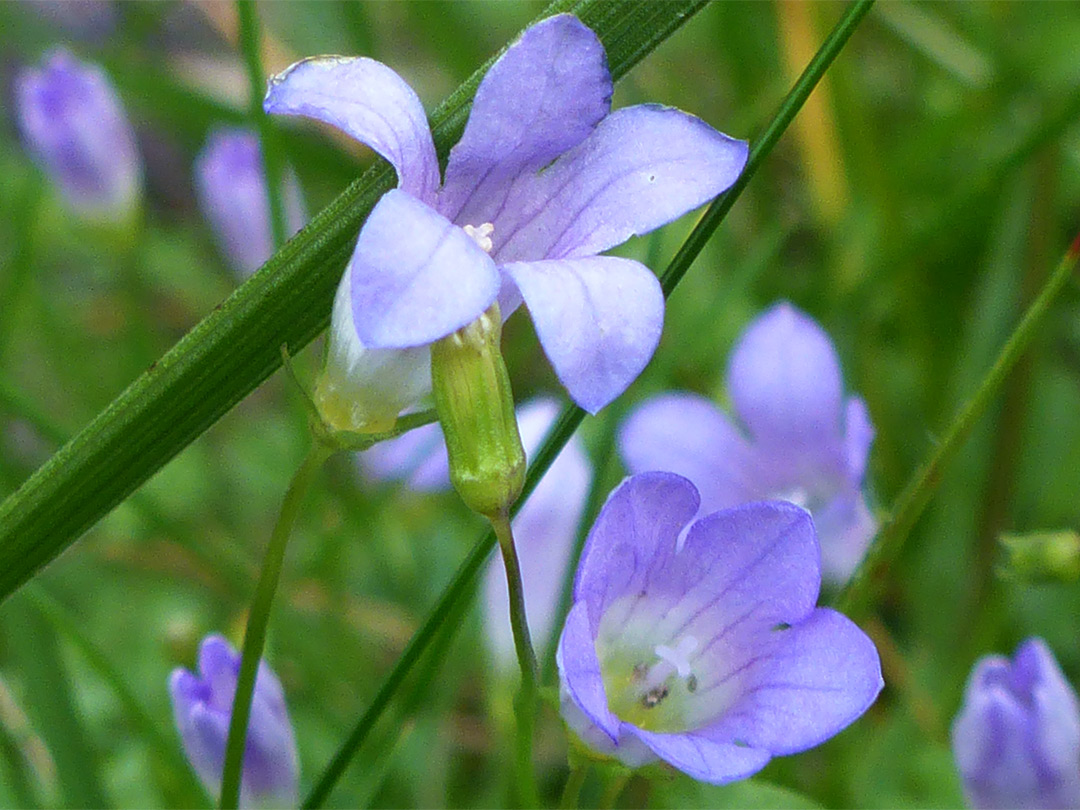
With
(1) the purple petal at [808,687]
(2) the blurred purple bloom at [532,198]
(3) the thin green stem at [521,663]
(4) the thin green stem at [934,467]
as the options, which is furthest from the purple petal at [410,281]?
(4) the thin green stem at [934,467]

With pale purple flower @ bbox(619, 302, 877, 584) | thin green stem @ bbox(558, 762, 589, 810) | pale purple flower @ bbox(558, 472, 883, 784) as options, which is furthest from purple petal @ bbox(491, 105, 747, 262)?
pale purple flower @ bbox(619, 302, 877, 584)

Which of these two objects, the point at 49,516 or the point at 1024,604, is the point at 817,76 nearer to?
the point at 49,516

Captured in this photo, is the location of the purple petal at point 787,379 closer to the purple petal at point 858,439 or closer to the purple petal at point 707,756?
the purple petal at point 858,439

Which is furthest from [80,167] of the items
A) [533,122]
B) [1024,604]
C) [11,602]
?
[1024,604]

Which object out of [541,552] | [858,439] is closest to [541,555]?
[541,552]

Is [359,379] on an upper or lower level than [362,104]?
lower

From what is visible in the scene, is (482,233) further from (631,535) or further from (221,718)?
(221,718)
